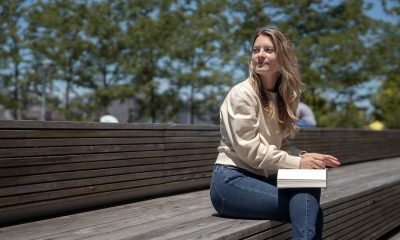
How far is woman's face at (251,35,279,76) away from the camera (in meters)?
3.41

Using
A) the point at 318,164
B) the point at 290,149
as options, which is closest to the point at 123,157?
the point at 290,149

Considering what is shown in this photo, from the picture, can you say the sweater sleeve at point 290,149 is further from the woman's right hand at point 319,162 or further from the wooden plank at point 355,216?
the wooden plank at point 355,216

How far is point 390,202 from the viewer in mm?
6051

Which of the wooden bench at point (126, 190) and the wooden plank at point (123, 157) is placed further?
the wooden plank at point (123, 157)

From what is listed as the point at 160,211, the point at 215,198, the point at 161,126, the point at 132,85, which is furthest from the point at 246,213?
the point at 132,85

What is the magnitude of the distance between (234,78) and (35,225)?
1706cm


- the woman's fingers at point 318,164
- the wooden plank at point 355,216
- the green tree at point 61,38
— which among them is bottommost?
the wooden plank at point 355,216

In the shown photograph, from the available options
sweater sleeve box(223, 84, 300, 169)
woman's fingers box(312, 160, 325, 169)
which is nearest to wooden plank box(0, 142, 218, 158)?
sweater sleeve box(223, 84, 300, 169)

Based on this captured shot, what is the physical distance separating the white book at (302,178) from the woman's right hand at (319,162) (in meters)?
0.09

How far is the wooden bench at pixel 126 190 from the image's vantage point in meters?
3.27

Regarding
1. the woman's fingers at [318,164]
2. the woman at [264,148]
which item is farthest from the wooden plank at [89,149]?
the woman's fingers at [318,164]

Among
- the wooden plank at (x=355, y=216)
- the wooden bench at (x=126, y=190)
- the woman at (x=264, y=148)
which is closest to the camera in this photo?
the woman at (x=264, y=148)

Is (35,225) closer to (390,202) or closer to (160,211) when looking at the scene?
(160,211)

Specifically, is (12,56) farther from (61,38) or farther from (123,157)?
(123,157)
